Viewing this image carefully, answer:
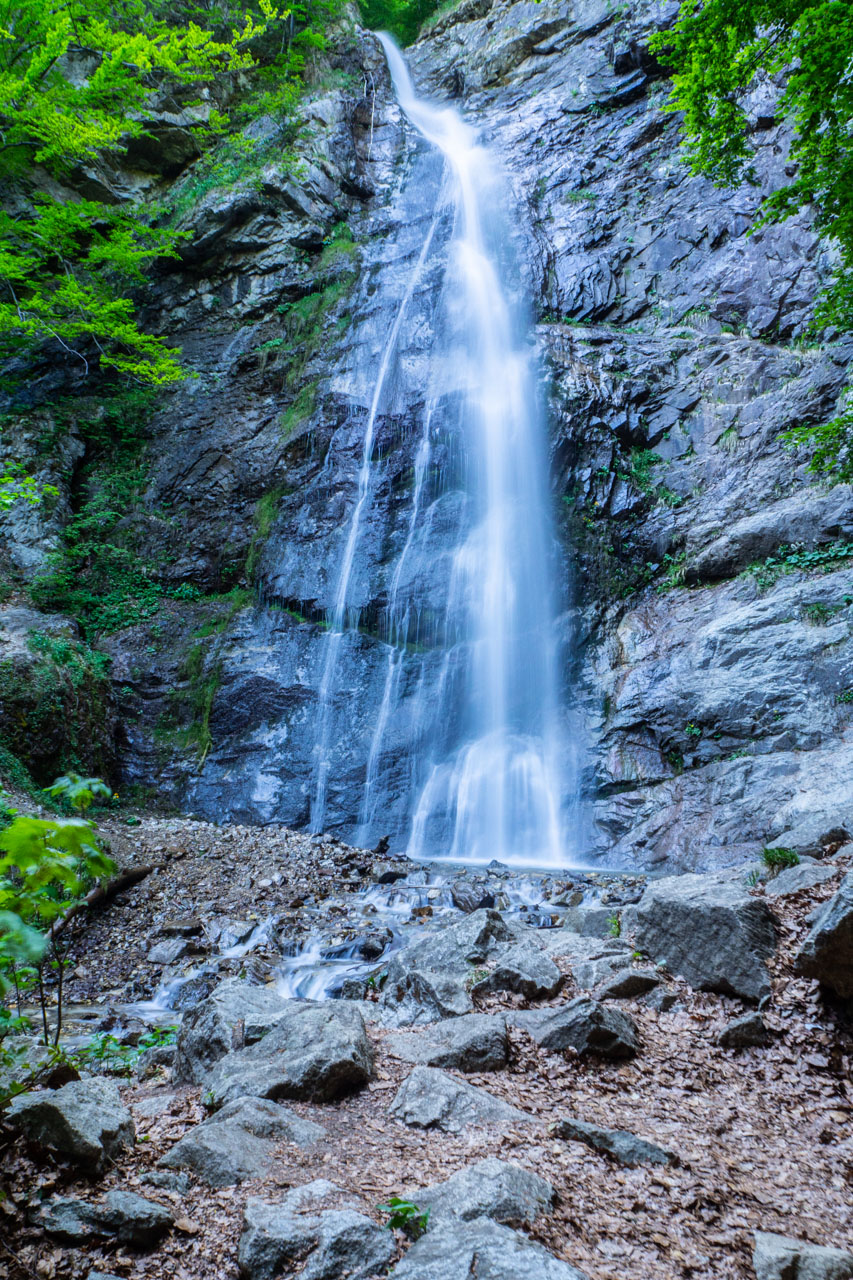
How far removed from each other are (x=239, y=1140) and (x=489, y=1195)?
3.41 feet

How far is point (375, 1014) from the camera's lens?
4.26m

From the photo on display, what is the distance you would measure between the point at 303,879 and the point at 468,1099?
5.31 m

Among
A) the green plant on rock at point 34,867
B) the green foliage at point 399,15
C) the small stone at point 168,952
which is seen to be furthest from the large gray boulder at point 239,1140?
the green foliage at point 399,15

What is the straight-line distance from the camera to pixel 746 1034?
132 inches

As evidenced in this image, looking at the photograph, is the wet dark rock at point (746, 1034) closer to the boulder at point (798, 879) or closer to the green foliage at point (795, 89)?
the boulder at point (798, 879)

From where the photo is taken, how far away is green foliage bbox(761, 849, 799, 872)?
16.6ft

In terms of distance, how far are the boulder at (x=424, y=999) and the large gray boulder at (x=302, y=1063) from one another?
0.63 m

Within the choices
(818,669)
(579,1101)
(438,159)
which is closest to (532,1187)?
(579,1101)

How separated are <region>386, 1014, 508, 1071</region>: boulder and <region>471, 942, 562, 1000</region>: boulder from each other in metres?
0.48

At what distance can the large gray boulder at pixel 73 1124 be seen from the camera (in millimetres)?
2064

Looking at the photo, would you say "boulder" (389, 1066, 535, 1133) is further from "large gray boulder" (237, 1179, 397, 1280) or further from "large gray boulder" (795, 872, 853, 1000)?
"large gray boulder" (795, 872, 853, 1000)

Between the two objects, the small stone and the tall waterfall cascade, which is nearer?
the small stone

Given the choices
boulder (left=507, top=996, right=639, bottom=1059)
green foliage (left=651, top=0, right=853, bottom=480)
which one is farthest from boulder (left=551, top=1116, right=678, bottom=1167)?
green foliage (left=651, top=0, right=853, bottom=480)

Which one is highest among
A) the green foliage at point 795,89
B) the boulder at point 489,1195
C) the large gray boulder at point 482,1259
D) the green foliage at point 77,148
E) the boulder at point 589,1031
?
the green foliage at point 77,148
